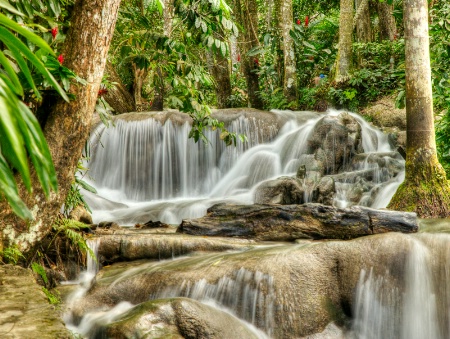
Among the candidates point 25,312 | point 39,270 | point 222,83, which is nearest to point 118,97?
point 222,83

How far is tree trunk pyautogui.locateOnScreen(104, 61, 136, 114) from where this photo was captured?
546 inches

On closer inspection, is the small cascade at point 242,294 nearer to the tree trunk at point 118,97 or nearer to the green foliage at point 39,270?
the green foliage at point 39,270

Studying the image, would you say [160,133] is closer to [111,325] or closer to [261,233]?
[261,233]

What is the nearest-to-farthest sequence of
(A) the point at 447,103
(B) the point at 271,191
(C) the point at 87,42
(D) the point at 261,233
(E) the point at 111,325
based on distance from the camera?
(E) the point at 111,325 → (C) the point at 87,42 → (D) the point at 261,233 → (B) the point at 271,191 → (A) the point at 447,103

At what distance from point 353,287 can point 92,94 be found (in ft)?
8.83

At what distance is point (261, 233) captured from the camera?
20.3 feet

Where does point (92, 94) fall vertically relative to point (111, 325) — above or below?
above

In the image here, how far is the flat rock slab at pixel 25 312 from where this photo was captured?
2.51 m

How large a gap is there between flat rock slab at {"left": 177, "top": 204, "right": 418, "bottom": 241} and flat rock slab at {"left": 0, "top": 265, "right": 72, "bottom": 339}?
3049 millimetres

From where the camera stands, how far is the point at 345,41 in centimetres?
1341

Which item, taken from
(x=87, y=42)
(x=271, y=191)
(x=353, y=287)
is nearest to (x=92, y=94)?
(x=87, y=42)

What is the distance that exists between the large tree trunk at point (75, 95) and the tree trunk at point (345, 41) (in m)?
9.96

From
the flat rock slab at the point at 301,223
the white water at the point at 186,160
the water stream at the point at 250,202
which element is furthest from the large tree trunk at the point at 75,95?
the white water at the point at 186,160

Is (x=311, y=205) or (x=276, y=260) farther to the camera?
(x=311, y=205)
